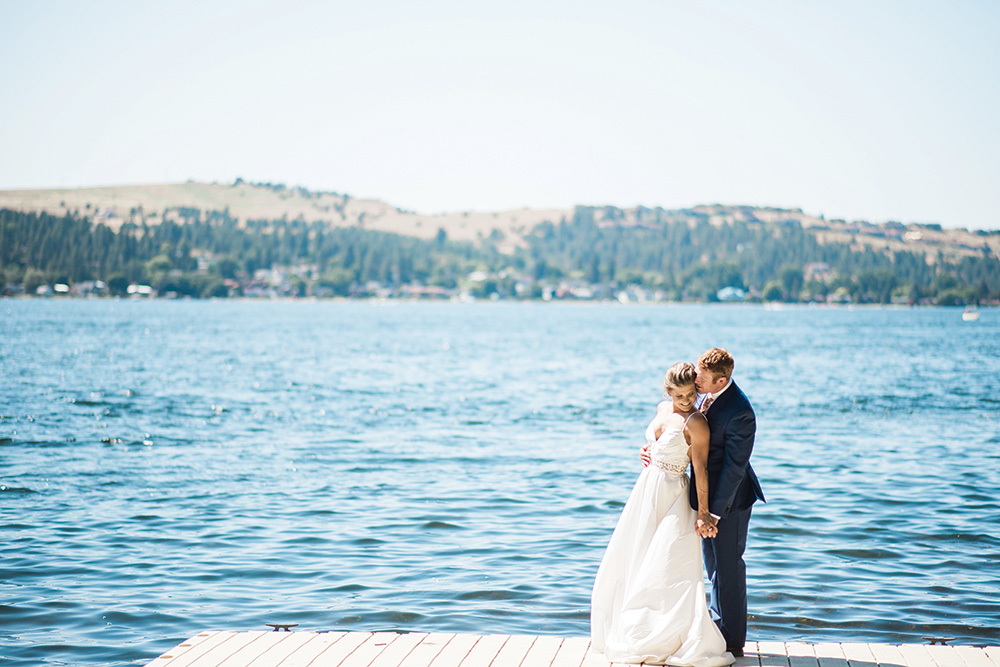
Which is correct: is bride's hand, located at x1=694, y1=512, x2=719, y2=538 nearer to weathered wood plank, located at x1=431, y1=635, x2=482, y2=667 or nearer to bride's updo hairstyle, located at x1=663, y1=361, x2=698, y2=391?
bride's updo hairstyle, located at x1=663, y1=361, x2=698, y2=391

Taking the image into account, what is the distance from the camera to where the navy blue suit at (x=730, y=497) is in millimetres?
6910

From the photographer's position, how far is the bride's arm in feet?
22.8

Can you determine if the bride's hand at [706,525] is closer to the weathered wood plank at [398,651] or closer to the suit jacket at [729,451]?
the suit jacket at [729,451]

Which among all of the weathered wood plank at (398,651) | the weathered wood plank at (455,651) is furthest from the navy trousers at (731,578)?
the weathered wood plank at (398,651)

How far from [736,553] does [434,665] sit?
2.44 meters

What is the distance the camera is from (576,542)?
13.8m

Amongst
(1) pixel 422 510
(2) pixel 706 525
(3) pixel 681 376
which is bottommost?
(1) pixel 422 510

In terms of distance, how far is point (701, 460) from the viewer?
6969 millimetres

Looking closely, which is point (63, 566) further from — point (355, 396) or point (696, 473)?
point (355, 396)

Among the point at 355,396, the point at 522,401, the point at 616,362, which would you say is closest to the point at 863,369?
the point at 616,362

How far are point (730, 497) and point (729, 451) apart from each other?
335 mm

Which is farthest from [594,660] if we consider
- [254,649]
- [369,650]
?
[254,649]

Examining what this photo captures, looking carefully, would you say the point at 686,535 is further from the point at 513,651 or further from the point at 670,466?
the point at 513,651

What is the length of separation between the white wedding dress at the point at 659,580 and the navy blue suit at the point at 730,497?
0.64ft
